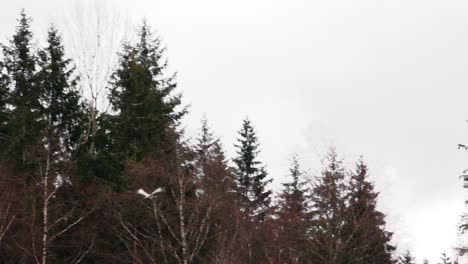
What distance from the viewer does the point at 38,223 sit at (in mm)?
30656

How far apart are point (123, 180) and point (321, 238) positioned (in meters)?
11.0

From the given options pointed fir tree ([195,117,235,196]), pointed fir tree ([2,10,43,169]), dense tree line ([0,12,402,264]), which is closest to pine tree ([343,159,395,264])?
dense tree line ([0,12,402,264])

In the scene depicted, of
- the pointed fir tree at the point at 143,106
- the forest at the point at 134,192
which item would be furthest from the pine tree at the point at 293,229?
the pointed fir tree at the point at 143,106

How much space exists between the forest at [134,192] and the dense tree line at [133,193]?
72 millimetres

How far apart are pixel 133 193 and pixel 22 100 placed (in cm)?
1095

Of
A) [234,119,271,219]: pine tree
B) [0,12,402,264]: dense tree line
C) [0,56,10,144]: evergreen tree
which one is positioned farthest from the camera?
[234,119,271,219]: pine tree

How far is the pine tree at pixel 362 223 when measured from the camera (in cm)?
3309

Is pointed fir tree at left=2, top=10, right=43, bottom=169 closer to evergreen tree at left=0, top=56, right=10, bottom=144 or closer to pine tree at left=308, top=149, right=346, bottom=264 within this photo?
evergreen tree at left=0, top=56, right=10, bottom=144

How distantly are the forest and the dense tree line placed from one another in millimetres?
72

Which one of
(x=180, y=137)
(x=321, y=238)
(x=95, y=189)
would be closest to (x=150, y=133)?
(x=180, y=137)

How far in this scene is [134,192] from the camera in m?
31.1

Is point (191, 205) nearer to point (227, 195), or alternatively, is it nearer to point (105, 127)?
point (227, 195)

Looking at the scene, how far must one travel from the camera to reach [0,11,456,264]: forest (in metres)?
30.2

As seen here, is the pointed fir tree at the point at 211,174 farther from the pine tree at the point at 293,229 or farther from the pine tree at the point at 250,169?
the pine tree at the point at 250,169
